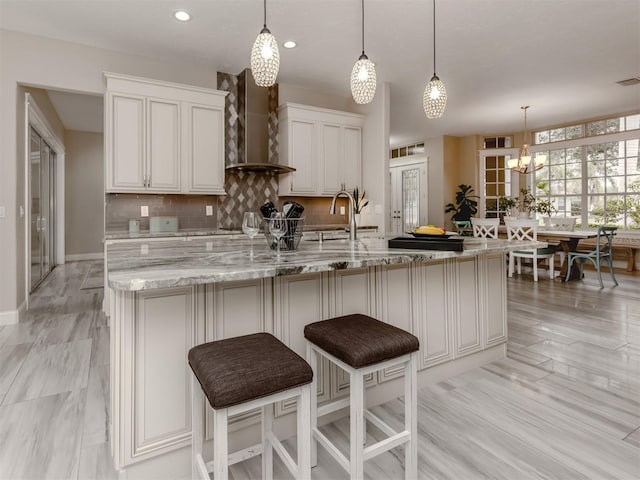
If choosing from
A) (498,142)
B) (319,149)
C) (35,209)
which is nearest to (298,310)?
(319,149)

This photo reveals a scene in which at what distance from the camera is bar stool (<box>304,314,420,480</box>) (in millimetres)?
1327

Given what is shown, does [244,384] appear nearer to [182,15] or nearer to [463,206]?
[182,15]

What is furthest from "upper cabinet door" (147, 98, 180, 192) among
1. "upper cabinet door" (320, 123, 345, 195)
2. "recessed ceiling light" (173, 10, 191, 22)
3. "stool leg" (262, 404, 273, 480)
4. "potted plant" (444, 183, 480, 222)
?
"potted plant" (444, 183, 480, 222)

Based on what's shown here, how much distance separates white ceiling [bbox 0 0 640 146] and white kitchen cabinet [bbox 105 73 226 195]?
47cm

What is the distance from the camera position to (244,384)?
108 centimetres

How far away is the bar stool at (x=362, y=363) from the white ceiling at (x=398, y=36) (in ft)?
9.23

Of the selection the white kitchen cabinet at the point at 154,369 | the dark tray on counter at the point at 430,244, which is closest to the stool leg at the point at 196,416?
the white kitchen cabinet at the point at 154,369

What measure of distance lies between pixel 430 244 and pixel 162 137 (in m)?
3.33

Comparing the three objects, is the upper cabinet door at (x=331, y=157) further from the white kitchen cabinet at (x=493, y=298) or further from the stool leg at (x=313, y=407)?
the stool leg at (x=313, y=407)

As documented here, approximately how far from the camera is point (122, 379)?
4.48ft

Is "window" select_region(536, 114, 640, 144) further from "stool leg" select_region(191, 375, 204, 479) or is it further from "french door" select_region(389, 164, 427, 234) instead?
"stool leg" select_region(191, 375, 204, 479)

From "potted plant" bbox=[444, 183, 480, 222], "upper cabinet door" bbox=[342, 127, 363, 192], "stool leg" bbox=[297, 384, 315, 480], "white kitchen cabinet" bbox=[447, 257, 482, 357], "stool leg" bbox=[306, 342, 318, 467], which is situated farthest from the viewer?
"potted plant" bbox=[444, 183, 480, 222]

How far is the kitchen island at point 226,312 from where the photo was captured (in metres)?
1.36

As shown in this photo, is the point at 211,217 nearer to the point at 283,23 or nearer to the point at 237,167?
the point at 237,167
